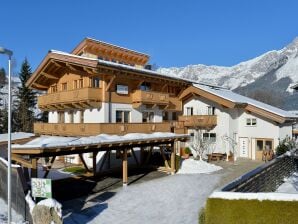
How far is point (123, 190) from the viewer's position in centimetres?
1992

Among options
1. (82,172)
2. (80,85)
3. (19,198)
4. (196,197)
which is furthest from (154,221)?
(80,85)

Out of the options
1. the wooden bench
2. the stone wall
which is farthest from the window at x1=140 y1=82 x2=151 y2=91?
the stone wall

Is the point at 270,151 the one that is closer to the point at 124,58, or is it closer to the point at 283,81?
the point at 124,58

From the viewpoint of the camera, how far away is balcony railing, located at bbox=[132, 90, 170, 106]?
1096 inches

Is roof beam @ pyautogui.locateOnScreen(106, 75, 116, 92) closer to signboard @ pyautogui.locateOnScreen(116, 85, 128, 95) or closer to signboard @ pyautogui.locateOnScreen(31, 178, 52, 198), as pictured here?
signboard @ pyautogui.locateOnScreen(116, 85, 128, 95)

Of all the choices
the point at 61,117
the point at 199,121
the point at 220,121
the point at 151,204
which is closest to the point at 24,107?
the point at 61,117

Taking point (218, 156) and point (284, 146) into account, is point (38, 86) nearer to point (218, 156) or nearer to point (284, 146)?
point (218, 156)

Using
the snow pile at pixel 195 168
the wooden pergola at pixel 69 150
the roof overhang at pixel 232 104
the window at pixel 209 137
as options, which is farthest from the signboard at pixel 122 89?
the window at pixel 209 137

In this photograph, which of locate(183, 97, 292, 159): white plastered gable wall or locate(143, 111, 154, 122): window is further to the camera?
locate(183, 97, 292, 159): white plastered gable wall

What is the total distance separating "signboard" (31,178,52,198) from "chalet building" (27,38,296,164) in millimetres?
10176

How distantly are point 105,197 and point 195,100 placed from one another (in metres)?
19.5

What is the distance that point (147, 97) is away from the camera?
28359mm

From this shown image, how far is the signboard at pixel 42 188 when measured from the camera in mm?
12570

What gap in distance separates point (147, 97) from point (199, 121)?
7.91m
